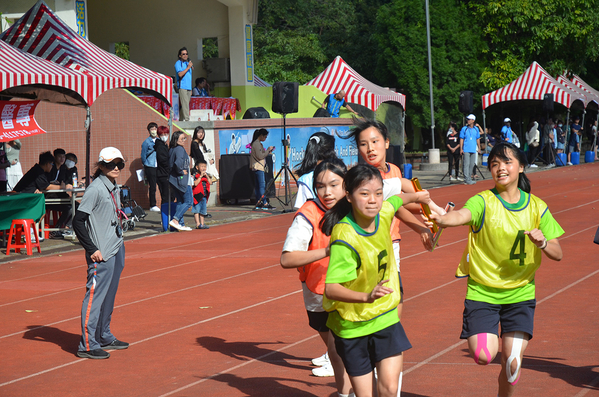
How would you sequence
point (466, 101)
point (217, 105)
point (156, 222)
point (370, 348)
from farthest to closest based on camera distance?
1. point (466, 101)
2. point (217, 105)
3. point (156, 222)
4. point (370, 348)

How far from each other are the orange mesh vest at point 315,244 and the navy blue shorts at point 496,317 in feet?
2.94

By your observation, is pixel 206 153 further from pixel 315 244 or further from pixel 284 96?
pixel 315 244

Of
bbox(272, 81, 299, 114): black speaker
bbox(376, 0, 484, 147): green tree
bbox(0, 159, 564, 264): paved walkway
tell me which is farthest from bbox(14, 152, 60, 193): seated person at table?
bbox(376, 0, 484, 147): green tree

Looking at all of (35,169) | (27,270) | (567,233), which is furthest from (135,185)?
(567,233)

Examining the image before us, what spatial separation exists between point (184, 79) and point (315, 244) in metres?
18.4

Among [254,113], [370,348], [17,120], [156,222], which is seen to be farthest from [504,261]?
[254,113]

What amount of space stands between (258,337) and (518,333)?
9.54 ft

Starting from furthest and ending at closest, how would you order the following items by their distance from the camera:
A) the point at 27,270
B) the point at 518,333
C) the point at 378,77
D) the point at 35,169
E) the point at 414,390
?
the point at 378,77 < the point at 35,169 < the point at 27,270 < the point at 414,390 < the point at 518,333

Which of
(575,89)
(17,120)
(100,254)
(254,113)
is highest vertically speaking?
(575,89)

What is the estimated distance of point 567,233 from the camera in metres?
12.2

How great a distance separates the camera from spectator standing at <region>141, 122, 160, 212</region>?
17580 millimetres

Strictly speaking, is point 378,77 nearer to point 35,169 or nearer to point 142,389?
point 35,169

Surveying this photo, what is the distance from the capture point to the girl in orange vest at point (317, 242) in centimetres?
420

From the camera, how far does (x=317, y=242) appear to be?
4.45 meters
